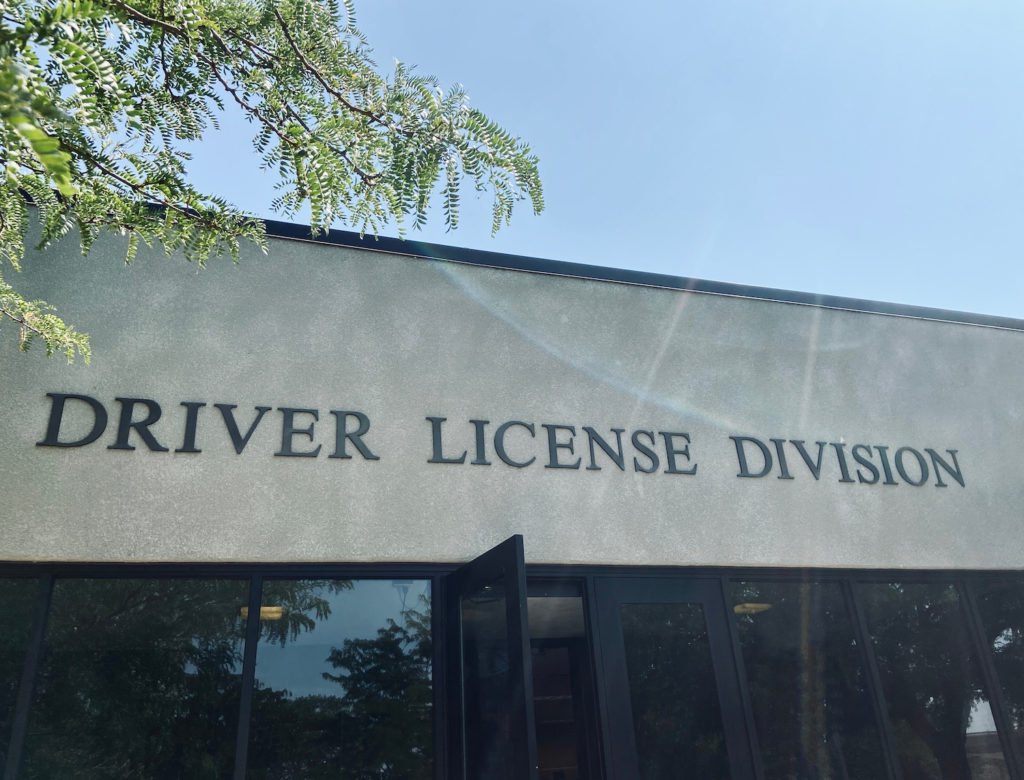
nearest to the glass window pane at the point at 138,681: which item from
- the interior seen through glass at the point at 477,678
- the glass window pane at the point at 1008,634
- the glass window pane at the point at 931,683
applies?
the interior seen through glass at the point at 477,678

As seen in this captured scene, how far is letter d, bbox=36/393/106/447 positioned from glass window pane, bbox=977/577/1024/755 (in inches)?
235

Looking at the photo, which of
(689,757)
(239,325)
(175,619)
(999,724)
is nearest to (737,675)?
(689,757)

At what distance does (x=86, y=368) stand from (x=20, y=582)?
119 centimetres

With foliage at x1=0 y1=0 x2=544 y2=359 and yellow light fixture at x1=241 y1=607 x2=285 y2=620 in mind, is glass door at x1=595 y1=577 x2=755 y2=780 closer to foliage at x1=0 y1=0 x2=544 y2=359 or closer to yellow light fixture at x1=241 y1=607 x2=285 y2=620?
yellow light fixture at x1=241 y1=607 x2=285 y2=620

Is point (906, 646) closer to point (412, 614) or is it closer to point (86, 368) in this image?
point (412, 614)

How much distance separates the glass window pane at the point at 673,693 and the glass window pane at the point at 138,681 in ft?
7.40

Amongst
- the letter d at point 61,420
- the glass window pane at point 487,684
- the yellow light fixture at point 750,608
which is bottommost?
the glass window pane at point 487,684

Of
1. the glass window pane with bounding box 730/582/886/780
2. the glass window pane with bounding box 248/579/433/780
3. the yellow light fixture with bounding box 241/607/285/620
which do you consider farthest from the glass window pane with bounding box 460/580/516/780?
the glass window pane with bounding box 730/582/886/780

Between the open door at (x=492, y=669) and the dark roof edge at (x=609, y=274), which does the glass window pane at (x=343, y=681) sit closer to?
the open door at (x=492, y=669)

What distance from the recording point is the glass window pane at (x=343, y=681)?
3.99 metres

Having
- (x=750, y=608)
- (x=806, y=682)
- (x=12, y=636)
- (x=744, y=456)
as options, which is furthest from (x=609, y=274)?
(x=12, y=636)

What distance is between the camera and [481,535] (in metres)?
4.64

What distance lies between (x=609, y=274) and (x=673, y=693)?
2.96 meters

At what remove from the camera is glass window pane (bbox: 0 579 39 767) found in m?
3.70
